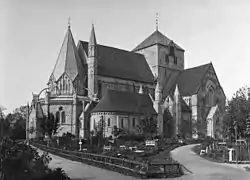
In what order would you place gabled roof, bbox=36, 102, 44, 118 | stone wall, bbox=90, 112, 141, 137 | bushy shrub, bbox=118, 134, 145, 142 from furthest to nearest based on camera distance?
gabled roof, bbox=36, 102, 44, 118, stone wall, bbox=90, 112, 141, 137, bushy shrub, bbox=118, 134, 145, 142

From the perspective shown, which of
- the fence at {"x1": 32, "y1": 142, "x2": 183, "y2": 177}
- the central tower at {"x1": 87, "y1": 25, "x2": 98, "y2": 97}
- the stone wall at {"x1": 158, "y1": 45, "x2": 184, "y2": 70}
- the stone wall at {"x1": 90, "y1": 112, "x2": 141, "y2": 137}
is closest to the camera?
the fence at {"x1": 32, "y1": 142, "x2": 183, "y2": 177}

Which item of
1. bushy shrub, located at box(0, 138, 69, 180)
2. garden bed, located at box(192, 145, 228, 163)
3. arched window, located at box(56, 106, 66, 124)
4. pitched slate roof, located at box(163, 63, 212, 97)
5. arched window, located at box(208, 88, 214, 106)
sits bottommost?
garden bed, located at box(192, 145, 228, 163)

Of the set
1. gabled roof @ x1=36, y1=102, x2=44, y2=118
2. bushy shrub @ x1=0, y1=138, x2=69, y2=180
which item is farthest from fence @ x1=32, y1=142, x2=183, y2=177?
gabled roof @ x1=36, y1=102, x2=44, y2=118

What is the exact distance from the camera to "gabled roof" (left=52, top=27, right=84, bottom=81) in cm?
6188

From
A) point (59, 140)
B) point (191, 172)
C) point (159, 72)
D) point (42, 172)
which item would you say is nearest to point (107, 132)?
point (59, 140)

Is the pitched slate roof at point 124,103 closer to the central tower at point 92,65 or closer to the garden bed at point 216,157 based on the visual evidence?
the central tower at point 92,65

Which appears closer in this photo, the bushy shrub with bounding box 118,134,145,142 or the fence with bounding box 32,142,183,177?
the fence with bounding box 32,142,183,177

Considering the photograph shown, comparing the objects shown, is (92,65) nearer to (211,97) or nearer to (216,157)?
(211,97)

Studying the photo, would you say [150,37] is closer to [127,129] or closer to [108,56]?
[108,56]

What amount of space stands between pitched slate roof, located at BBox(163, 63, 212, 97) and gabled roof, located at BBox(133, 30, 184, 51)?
702cm

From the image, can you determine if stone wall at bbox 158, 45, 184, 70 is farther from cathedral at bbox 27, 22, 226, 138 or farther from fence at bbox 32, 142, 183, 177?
fence at bbox 32, 142, 183, 177

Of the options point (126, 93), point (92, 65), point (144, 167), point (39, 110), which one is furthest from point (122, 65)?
point (144, 167)

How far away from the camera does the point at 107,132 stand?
53312 mm

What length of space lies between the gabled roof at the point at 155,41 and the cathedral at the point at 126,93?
21 cm
